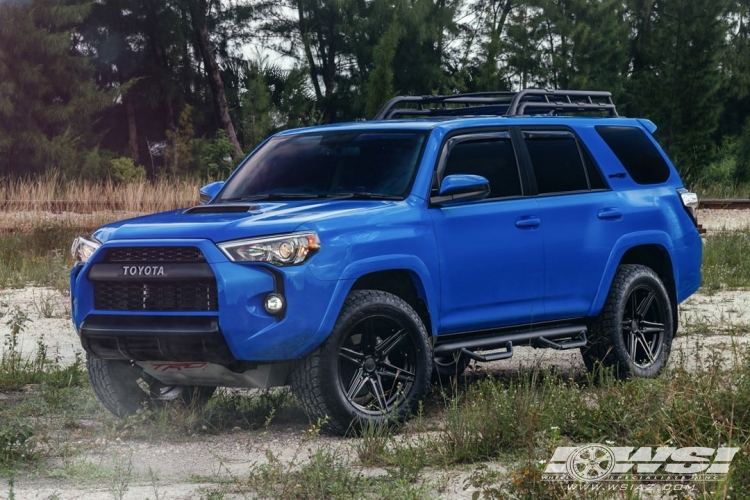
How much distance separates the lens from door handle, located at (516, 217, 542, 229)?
776 cm

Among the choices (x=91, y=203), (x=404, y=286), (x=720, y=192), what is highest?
(x=404, y=286)

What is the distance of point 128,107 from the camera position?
129 feet

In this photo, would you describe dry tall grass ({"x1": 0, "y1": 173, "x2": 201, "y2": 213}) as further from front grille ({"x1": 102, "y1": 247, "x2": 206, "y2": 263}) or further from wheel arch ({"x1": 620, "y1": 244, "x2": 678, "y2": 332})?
front grille ({"x1": 102, "y1": 247, "x2": 206, "y2": 263})

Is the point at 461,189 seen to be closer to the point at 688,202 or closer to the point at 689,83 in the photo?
the point at 688,202

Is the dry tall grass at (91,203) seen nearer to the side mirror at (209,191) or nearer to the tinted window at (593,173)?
the side mirror at (209,191)

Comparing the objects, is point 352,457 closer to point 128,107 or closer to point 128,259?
point 128,259

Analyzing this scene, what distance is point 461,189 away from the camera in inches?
290

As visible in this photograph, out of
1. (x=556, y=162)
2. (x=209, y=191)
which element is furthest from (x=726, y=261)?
(x=209, y=191)

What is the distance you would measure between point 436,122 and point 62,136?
2993 cm

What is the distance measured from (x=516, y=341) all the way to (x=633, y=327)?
1.27 m

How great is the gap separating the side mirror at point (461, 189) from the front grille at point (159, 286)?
1.60m

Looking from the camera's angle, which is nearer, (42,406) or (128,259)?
(128,259)

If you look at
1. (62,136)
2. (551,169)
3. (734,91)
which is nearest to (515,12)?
(734,91)

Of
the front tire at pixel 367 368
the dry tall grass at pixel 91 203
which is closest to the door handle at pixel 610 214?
the front tire at pixel 367 368
